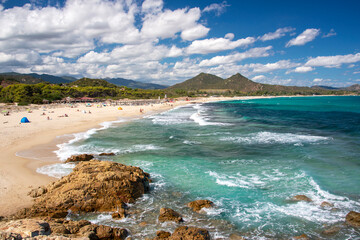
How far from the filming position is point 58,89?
314ft

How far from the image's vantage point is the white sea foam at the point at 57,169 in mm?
13797

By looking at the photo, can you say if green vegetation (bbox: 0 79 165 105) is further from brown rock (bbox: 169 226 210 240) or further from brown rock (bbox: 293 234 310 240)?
brown rock (bbox: 293 234 310 240)

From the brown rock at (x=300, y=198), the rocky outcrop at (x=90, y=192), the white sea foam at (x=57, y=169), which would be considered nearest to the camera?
the rocky outcrop at (x=90, y=192)

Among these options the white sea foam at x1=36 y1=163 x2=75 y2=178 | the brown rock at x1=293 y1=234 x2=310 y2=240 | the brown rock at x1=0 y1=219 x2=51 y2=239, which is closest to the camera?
the brown rock at x1=0 y1=219 x2=51 y2=239

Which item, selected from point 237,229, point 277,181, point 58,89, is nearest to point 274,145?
point 277,181

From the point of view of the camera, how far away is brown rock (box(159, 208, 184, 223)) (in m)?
9.37

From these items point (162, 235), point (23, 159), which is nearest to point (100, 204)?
point (162, 235)

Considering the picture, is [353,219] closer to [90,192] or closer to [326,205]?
[326,205]

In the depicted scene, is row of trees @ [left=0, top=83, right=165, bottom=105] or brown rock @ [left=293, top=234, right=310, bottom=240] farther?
row of trees @ [left=0, top=83, right=165, bottom=105]

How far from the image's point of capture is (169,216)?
945 cm

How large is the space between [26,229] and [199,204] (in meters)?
6.79

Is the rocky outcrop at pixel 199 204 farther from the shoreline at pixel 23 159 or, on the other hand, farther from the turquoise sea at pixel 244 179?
the shoreline at pixel 23 159

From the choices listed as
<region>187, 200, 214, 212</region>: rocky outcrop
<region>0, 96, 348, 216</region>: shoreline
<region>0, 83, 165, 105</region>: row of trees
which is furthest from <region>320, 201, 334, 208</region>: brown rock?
<region>0, 83, 165, 105</region>: row of trees

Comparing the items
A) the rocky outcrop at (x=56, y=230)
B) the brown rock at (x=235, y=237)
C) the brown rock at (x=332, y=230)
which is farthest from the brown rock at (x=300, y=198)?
the rocky outcrop at (x=56, y=230)
